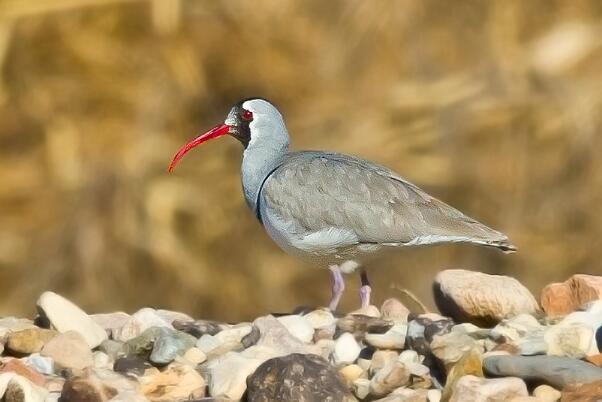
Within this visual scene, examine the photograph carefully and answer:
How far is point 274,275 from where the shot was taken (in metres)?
8.03

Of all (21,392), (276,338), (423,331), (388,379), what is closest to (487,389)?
(388,379)

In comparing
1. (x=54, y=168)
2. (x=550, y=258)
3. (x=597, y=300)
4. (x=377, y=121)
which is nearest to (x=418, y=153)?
(x=377, y=121)

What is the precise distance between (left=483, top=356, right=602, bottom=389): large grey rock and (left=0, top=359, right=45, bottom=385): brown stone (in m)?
1.06

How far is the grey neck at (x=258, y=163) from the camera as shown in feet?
20.6

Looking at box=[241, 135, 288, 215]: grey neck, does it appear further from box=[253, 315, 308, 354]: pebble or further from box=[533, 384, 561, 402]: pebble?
box=[533, 384, 561, 402]: pebble

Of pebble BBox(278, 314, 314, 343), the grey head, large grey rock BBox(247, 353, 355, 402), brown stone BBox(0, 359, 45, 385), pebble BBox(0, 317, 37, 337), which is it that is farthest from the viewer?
the grey head

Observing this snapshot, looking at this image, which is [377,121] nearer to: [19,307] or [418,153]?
[418,153]

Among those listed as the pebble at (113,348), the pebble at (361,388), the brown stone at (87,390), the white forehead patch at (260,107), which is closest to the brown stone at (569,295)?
the pebble at (361,388)

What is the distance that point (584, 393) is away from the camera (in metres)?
4.47

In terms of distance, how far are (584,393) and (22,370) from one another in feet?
4.41

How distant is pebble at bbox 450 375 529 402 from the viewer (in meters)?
4.52

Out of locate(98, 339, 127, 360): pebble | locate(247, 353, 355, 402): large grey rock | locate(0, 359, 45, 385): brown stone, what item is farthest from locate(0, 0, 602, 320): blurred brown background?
locate(247, 353, 355, 402): large grey rock

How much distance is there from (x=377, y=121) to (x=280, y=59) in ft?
1.54

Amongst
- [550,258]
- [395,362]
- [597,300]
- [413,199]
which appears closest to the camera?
[395,362]
